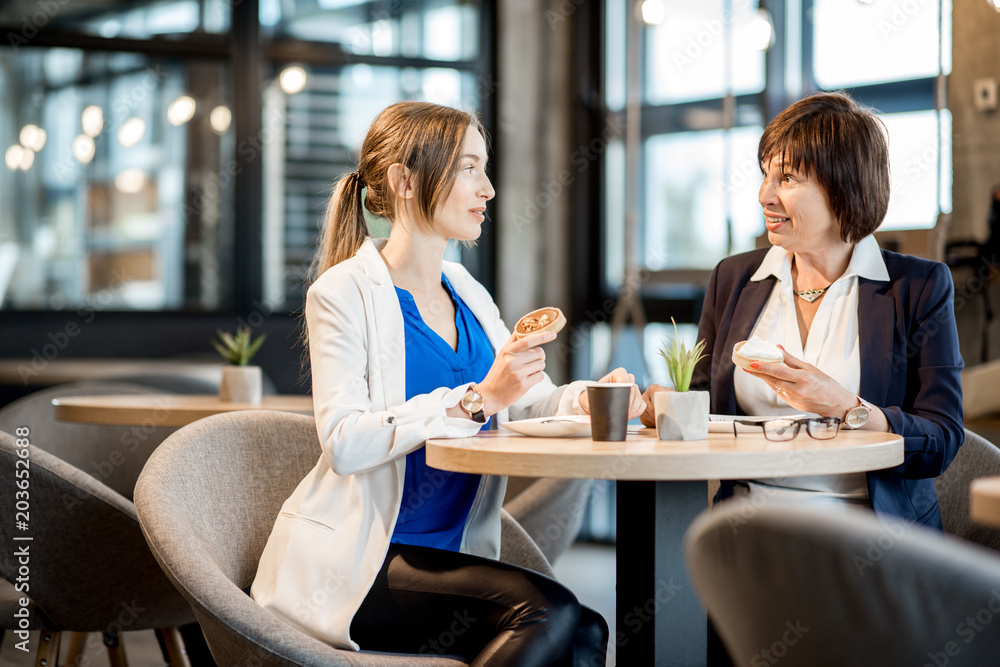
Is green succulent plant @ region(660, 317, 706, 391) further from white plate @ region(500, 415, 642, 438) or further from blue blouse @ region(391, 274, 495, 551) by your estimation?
blue blouse @ region(391, 274, 495, 551)

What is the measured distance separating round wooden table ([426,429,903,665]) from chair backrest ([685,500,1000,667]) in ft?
0.85

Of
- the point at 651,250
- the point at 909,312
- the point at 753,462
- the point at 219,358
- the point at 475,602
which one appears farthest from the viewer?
the point at 651,250

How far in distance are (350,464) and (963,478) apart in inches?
44.9

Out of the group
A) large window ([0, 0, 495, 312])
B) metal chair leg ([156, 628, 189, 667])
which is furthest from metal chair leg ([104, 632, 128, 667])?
large window ([0, 0, 495, 312])

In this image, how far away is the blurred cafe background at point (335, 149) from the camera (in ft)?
16.5

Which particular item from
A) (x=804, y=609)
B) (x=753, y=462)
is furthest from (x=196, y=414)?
(x=804, y=609)

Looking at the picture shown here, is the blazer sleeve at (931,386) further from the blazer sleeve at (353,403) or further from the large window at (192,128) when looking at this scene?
the large window at (192,128)

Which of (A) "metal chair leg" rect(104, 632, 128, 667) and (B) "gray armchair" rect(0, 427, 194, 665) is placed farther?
(A) "metal chair leg" rect(104, 632, 128, 667)

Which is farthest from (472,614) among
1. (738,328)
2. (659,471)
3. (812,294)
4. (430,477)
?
(812,294)

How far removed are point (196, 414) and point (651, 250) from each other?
3505mm

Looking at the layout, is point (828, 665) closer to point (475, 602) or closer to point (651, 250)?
point (475, 602)

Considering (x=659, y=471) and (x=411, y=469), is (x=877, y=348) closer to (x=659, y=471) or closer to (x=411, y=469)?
(x=659, y=471)

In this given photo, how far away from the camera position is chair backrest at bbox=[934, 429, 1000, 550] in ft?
5.88

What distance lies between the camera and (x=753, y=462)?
119cm
